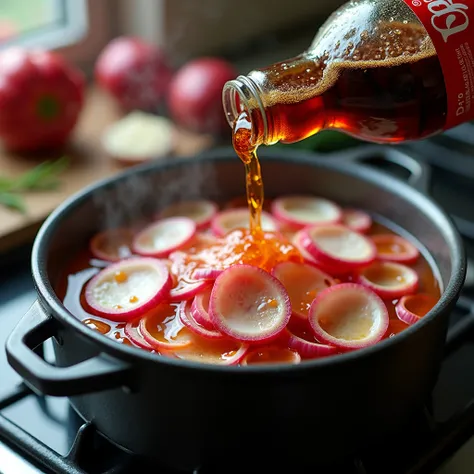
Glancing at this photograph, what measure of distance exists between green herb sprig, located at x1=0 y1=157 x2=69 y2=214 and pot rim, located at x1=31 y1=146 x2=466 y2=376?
0.26 metres

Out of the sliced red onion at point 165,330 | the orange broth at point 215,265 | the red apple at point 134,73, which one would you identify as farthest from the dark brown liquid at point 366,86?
the red apple at point 134,73

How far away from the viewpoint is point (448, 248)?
1013mm

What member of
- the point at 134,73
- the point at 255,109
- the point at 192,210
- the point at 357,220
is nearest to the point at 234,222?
the point at 192,210

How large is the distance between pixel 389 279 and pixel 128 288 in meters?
0.36

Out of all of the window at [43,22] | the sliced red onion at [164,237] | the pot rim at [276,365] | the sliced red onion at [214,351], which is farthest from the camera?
the window at [43,22]

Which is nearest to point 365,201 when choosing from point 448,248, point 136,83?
point 448,248

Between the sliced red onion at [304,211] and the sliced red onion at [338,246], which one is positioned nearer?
the sliced red onion at [338,246]

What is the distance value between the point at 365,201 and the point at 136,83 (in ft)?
1.99

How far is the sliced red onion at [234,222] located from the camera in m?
1.15

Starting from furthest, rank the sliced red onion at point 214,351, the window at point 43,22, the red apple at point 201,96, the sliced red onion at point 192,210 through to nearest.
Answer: the window at point 43,22, the red apple at point 201,96, the sliced red onion at point 192,210, the sliced red onion at point 214,351

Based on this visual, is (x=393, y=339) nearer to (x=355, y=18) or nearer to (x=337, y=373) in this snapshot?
(x=337, y=373)

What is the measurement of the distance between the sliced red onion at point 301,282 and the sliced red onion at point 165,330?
14 centimetres

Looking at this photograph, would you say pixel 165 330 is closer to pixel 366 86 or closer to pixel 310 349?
pixel 310 349

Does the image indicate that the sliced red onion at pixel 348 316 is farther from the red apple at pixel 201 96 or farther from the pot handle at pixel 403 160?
the red apple at pixel 201 96
